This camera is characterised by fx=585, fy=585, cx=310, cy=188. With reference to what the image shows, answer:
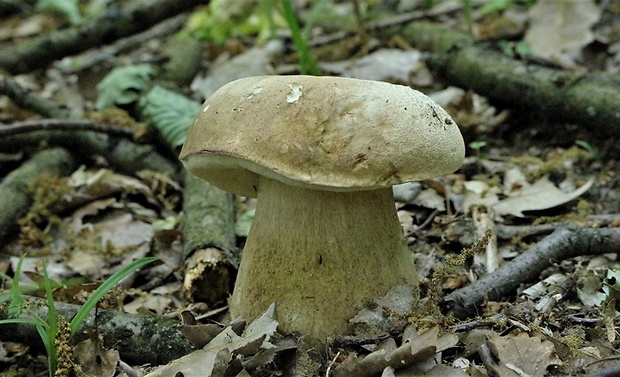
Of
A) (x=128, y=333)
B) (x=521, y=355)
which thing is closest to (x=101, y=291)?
(x=128, y=333)

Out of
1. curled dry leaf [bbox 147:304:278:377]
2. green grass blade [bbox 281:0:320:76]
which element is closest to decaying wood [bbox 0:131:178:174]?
green grass blade [bbox 281:0:320:76]

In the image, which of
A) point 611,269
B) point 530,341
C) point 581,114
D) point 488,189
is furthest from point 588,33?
point 530,341

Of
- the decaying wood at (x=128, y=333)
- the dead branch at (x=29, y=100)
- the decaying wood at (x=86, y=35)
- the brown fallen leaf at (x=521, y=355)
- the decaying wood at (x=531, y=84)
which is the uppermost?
the decaying wood at (x=86, y=35)

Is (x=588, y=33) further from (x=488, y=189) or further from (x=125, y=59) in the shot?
(x=125, y=59)

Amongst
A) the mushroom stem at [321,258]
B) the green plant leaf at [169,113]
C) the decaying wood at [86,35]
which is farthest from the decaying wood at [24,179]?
the mushroom stem at [321,258]

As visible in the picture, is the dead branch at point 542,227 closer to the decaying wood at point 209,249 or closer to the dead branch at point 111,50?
the decaying wood at point 209,249

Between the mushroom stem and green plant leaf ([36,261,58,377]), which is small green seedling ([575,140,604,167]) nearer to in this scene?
the mushroom stem
